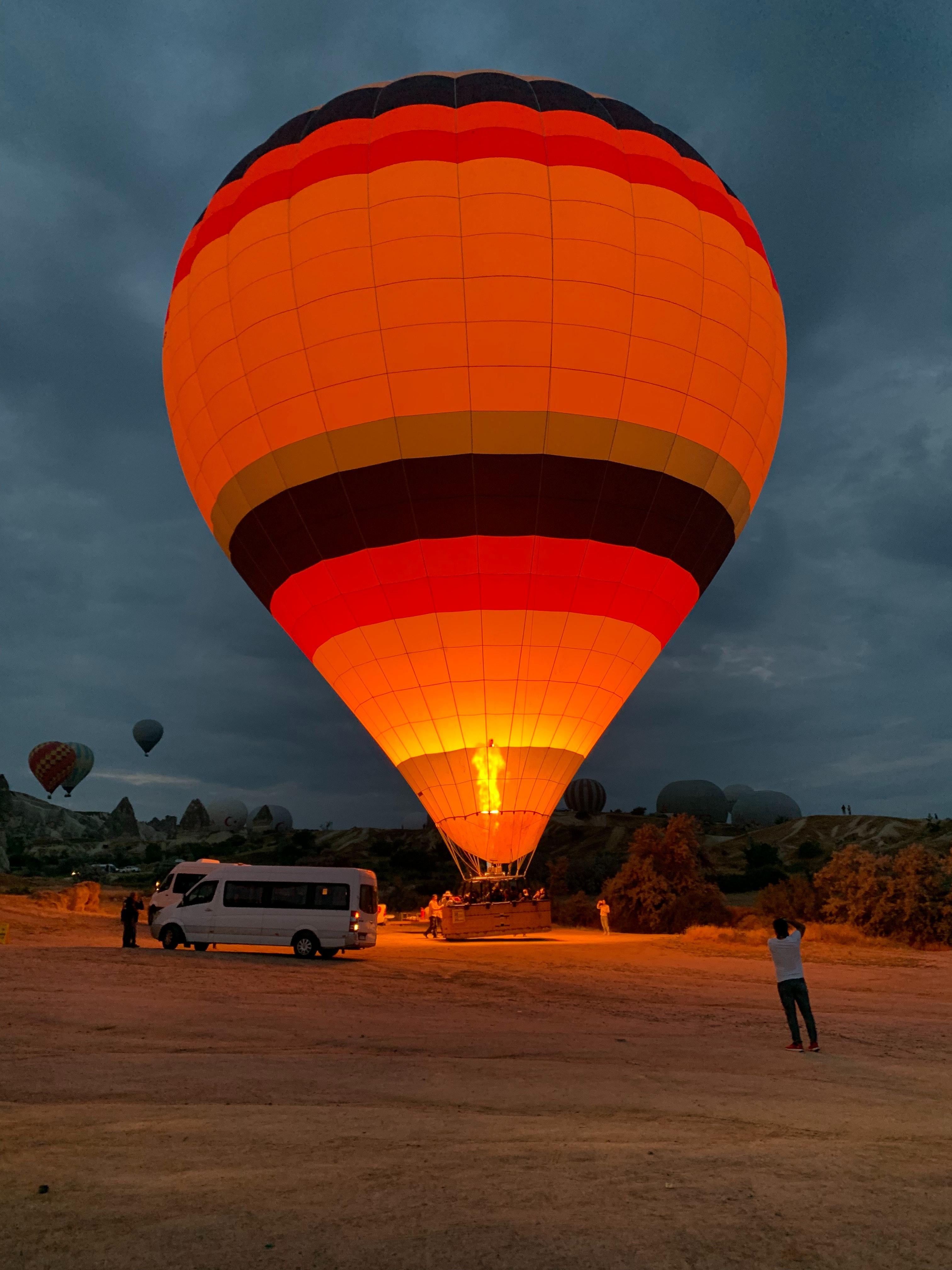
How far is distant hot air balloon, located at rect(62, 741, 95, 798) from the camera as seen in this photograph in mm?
87562

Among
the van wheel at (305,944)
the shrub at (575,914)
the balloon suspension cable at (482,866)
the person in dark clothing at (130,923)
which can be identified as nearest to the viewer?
the van wheel at (305,944)

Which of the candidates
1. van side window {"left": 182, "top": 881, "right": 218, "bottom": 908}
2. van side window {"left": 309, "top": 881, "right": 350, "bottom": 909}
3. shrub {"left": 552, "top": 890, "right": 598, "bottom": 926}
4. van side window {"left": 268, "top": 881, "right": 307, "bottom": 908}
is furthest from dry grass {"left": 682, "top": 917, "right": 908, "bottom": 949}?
van side window {"left": 182, "top": 881, "right": 218, "bottom": 908}

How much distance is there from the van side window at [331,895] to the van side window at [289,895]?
0.18 meters

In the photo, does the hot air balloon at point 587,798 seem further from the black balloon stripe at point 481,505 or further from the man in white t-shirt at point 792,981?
the man in white t-shirt at point 792,981

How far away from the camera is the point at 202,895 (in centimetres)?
1766

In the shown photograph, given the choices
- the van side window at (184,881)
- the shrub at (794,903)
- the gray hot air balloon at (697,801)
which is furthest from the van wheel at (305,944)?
the gray hot air balloon at (697,801)

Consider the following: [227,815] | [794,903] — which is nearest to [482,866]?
[794,903]

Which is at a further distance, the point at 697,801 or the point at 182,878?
the point at 697,801

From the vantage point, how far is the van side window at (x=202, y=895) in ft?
57.7

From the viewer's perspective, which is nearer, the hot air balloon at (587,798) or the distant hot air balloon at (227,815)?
the hot air balloon at (587,798)

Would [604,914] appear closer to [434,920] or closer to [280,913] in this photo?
[434,920]

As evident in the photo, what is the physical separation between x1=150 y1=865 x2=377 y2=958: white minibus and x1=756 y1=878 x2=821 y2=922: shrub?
1191 cm

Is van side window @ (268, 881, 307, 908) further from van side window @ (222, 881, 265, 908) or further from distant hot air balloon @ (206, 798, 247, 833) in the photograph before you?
distant hot air balloon @ (206, 798, 247, 833)

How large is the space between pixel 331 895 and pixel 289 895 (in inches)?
32.3
